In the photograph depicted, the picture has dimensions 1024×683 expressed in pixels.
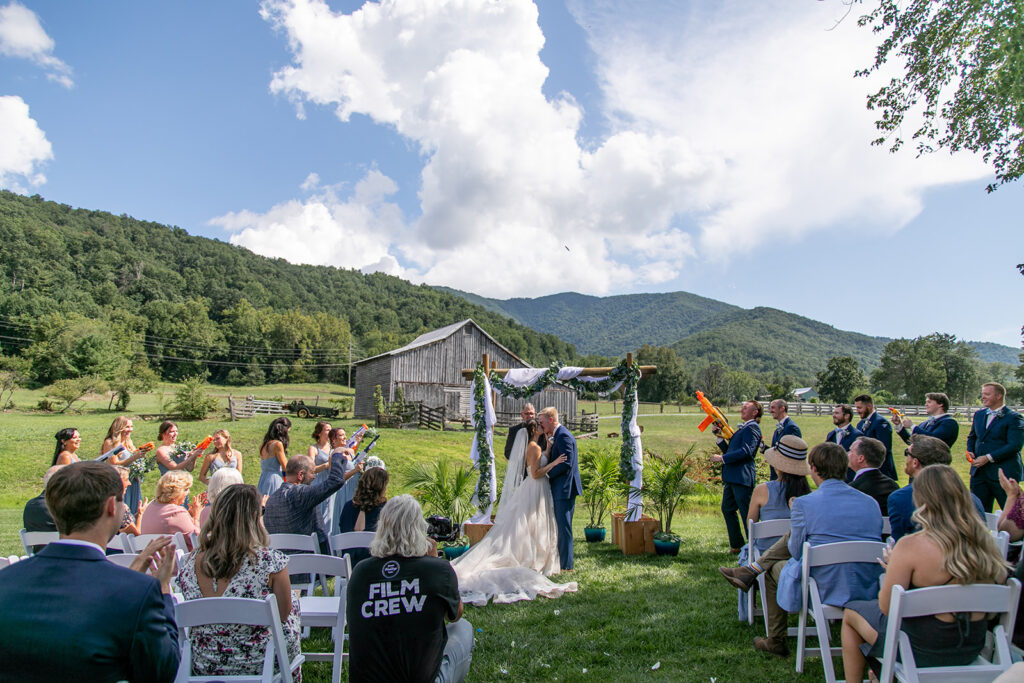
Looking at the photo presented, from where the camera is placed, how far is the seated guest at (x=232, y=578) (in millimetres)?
3359

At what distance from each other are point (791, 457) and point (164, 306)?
82381 mm

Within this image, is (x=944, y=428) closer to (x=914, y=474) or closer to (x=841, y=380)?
(x=914, y=474)

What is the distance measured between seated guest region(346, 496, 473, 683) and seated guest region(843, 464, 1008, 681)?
2.48 metres

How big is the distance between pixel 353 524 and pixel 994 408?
812 centimetres

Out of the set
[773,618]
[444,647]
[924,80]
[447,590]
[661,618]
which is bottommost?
[661,618]

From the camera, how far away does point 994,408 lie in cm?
774

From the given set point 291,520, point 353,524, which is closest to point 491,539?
point 353,524

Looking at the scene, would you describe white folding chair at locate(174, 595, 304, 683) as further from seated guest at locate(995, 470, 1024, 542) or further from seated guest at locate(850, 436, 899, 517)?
seated guest at locate(995, 470, 1024, 542)

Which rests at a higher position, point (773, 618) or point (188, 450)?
Result: point (188, 450)

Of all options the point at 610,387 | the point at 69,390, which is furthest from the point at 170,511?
the point at 69,390

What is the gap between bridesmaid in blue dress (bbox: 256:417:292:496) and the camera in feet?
23.7

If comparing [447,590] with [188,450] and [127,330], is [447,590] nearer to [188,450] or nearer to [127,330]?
[188,450]

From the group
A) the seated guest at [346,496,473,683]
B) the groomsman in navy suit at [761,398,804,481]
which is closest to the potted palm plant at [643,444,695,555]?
the groomsman in navy suit at [761,398,804,481]

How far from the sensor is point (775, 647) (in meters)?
4.89
